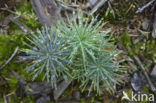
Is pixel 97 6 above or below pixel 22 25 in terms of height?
above

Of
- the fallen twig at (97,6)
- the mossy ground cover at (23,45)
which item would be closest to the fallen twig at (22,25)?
the mossy ground cover at (23,45)

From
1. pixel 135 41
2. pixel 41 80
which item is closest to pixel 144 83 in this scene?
pixel 135 41

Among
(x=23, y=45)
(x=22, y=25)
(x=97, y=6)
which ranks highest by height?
→ (x=97, y=6)

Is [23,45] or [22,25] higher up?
[22,25]

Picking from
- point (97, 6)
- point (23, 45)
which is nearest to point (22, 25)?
point (23, 45)

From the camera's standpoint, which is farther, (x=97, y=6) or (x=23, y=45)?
(x=97, y=6)

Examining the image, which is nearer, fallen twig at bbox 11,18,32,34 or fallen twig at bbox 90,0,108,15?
fallen twig at bbox 11,18,32,34

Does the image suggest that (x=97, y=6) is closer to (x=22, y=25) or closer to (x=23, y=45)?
(x=22, y=25)

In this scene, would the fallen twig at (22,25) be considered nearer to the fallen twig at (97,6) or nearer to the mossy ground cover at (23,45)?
the mossy ground cover at (23,45)

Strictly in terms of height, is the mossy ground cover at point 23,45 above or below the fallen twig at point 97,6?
below

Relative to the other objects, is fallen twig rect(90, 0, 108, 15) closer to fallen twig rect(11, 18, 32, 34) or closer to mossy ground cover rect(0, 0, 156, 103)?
mossy ground cover rect(0, 0, 156, 103)

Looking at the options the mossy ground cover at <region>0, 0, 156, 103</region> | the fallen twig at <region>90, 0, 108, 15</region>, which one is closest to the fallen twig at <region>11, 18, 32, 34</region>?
the mossy ground cover at <region>0, 0, 156, 103</region>
